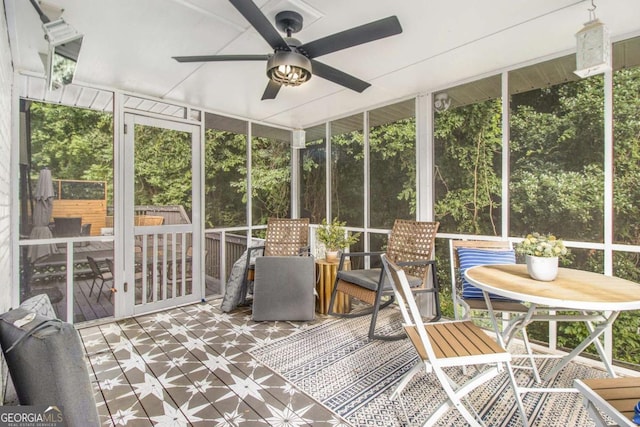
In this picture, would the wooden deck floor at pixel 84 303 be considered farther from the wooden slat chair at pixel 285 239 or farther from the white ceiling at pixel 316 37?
the white ceiling at pixel 316 37

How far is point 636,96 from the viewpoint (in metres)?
2.48

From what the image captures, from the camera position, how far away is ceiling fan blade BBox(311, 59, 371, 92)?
227 centimetres

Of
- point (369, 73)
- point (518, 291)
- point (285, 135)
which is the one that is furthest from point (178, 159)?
point (518, 291)

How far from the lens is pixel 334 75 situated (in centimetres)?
240

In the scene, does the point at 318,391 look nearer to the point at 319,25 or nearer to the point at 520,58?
the point at 319,25

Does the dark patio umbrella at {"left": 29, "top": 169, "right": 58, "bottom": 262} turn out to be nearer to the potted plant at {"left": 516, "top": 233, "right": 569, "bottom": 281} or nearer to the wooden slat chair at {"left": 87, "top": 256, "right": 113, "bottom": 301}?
the wooden slat chair at {"left": 87, "top": 256, "right": 113, "bottom": 301}

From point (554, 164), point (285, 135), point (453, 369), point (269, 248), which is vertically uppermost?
point (285, 135)

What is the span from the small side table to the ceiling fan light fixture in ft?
7.25

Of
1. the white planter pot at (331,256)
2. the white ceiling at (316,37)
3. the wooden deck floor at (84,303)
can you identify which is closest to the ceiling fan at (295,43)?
the white ceiling at (316,37)

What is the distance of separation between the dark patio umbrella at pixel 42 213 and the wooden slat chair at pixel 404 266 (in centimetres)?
294

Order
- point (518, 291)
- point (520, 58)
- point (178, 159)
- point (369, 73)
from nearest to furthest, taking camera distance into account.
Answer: point (518, 291)
point (520, 58)
point (369, 73)
point (178, 159)

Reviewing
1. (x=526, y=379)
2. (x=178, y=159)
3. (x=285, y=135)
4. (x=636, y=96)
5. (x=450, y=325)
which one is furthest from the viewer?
(x=285, y=135)

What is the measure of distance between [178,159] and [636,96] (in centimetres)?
451

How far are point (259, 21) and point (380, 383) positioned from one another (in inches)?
97.2
